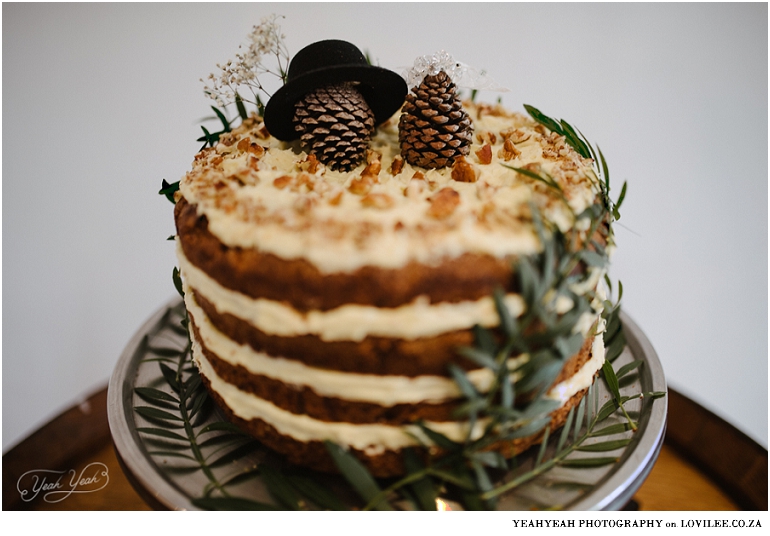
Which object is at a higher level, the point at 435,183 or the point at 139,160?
the point at 435,183

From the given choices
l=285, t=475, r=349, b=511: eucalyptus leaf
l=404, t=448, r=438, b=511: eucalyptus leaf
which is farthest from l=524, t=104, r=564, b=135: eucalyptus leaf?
l=285, t=475, r=349, b=511: eucalyptus leaf

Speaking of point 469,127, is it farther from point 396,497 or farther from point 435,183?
point 396,497

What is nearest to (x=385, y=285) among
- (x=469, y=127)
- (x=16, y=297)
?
(x=469, y=127)

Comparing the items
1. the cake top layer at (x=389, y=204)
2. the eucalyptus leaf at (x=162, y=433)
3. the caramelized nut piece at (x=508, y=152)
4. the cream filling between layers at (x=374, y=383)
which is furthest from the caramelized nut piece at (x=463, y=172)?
the eucalyptus leaf at (x=162, y=433)

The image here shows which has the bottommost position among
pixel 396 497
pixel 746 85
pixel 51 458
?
pixel 51 458

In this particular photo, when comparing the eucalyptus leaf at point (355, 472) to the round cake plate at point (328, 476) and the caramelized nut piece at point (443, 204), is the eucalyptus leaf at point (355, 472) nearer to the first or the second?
the round cake plate at point (328, 476)

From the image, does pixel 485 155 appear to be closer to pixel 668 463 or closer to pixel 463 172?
pixel 463 172

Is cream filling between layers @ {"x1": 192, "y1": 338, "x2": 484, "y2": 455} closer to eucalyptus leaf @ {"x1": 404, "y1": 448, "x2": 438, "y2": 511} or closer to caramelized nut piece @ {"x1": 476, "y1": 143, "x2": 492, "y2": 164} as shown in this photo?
eucalyptus leaf @ {"x1": 404, "y1": 448, "x2": 438, "y2": 511}
